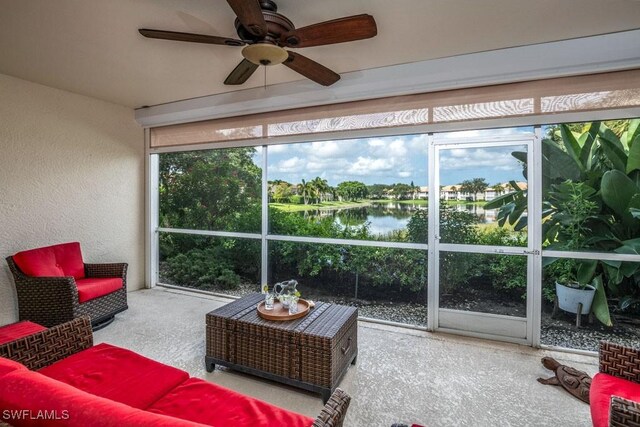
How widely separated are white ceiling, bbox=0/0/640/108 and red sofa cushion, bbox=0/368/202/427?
2.25 m

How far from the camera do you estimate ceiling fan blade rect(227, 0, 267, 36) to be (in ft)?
4.94

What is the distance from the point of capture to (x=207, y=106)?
13.2 feet

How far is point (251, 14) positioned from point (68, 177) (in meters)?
3.59

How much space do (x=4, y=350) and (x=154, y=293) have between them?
3.05 m

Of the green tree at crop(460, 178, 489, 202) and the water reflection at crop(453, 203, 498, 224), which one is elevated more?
the green tree at crop(460, 178, 489, 202)

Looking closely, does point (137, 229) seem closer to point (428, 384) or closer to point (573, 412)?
point (428, 384)

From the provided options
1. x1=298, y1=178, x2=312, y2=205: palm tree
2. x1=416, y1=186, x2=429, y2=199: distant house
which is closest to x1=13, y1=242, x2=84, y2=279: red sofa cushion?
x1=298, y1=178, x2=312, y2=205: palm tree

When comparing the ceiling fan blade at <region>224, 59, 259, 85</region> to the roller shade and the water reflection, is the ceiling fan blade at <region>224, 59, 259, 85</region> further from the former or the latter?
the water reflection

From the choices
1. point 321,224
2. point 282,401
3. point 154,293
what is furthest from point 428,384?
point 154,293

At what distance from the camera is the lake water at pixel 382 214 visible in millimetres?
3200

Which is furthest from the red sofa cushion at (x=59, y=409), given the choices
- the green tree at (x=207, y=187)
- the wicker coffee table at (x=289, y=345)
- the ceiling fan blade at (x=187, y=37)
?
the green tree at (x=207, y=187)

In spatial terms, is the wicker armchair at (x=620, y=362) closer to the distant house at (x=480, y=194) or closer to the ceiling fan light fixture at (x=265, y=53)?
the distant house at (x=480, y=194)

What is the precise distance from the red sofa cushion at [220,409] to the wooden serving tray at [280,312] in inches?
32.5

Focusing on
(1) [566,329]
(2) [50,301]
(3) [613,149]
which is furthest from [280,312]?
(3) [613,149]
